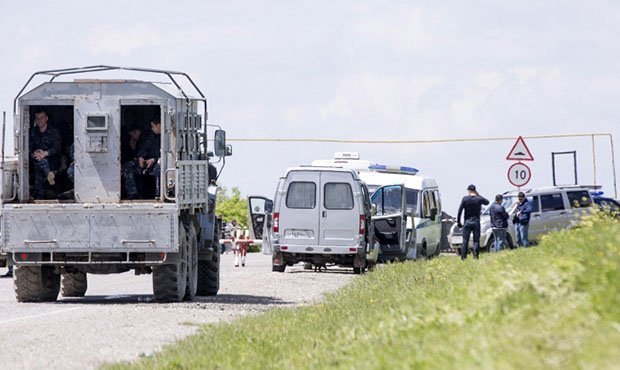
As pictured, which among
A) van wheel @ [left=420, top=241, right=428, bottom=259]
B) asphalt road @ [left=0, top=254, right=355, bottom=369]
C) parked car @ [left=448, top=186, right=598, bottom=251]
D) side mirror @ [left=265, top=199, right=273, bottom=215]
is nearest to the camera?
asphalt road @ [left=0, top=254, right=355, bottom=369]

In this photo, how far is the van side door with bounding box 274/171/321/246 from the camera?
105ft

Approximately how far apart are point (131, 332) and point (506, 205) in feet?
93.4

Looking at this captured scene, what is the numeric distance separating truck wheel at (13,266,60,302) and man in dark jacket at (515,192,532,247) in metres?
17.5

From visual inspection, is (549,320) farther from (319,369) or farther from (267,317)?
(267,317)

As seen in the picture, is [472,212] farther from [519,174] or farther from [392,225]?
[392,225]

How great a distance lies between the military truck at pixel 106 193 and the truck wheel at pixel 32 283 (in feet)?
0.05

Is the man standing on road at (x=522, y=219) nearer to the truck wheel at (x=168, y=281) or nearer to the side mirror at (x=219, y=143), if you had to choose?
the side mirror at (x=219, y=143)

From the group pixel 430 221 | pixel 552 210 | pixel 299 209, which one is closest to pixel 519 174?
pixel 299 209

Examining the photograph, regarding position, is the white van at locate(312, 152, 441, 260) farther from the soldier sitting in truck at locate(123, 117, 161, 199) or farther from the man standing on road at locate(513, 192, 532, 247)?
the soldier sitting in truck at locate(123, 117, 161, 199)

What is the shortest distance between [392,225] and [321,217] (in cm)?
410

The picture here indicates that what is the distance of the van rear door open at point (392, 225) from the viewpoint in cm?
3578

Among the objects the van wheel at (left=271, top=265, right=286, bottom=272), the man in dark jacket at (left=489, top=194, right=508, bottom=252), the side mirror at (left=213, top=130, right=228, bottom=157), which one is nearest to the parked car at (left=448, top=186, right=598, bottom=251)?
the man in dark jacket at (left=489, top=194, right=508, bottom=252)

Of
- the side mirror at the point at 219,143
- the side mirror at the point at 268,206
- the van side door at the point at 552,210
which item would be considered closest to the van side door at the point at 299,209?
the side mirror at the point at 268,206

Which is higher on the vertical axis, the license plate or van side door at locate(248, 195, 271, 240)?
van side door at locate(248, 195, 271, 240)
